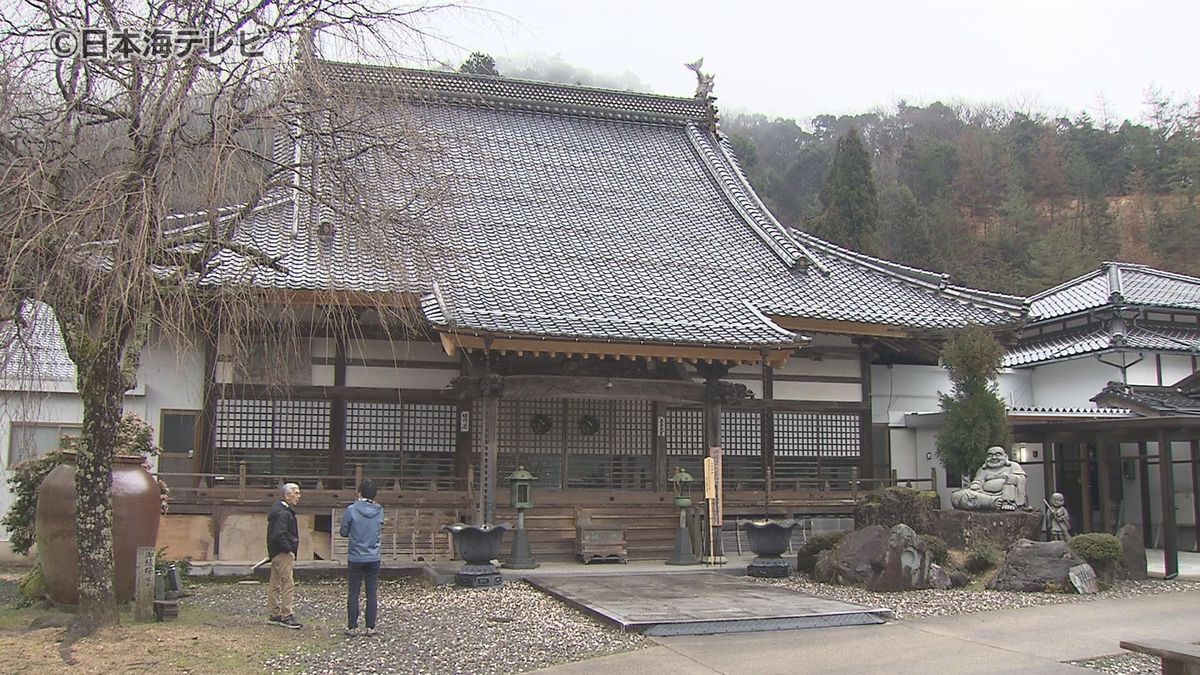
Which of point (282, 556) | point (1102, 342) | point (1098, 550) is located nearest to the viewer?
point (282, 556)

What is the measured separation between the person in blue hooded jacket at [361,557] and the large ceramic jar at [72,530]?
2.26 m

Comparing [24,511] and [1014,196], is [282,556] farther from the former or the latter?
[1014,196]

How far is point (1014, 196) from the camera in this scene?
5056 cm

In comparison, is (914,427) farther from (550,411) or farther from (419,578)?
(419,578)

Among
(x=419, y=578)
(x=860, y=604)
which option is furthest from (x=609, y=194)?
(x=860, y=604)

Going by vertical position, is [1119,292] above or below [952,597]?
above

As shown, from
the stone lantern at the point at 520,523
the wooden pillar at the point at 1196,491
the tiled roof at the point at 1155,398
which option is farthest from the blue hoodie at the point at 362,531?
the tiled roof at the point at 1155,398

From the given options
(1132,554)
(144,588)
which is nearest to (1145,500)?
(1132,554)

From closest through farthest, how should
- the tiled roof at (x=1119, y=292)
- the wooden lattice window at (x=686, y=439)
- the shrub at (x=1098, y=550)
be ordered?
the shrub at (x=1098, y=550) → the wooden lattice window at (x=686, y=439) → the tiled roof at (x=1119, y=292)

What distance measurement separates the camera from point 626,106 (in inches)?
897

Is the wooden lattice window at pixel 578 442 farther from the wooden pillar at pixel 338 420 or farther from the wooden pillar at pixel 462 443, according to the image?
the wooden pillar at pixel 338 420

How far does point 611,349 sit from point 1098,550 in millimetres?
7297

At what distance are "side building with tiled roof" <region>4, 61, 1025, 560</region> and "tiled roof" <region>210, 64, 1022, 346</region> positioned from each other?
0.06 m

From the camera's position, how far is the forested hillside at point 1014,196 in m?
43.5
